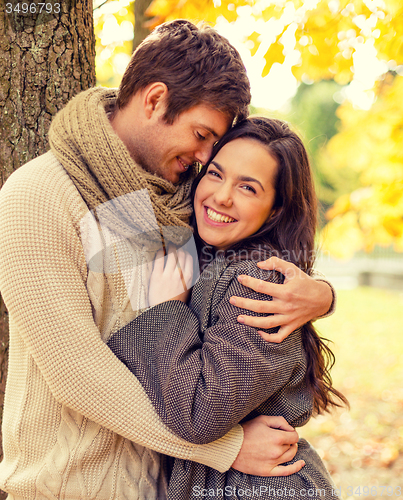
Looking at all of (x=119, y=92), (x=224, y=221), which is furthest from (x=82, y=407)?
(x=119, y=92)

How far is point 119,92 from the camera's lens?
6.36 feet

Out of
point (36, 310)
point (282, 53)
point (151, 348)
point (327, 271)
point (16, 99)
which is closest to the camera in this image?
point (36, 310)

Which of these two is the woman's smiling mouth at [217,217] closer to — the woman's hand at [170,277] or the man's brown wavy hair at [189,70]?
the woman's hand at [170,277]

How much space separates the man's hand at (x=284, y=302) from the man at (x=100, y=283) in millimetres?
14

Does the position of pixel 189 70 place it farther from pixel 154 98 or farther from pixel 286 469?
pixel 286 469

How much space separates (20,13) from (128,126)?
71 centimetres

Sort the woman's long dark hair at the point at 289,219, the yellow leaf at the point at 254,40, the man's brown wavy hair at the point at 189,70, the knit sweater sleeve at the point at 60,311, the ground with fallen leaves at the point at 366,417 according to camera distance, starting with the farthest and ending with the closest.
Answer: the ground with fallen leaves at the point at 366,417 < the yellow leaf at the point at 254,40 < the woman's long dark hair at the point at 289,219 < the man's brown wavy hair at the point at 189,70 < the knit sweater sleeve at the point at 60,311

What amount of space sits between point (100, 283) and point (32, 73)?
1.09 meters

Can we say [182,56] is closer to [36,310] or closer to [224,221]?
[224,221]

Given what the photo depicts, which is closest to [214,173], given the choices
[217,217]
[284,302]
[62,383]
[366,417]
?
[217,217]

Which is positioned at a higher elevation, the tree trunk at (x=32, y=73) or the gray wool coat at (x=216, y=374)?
the tree trunk at (x=32, y=73)

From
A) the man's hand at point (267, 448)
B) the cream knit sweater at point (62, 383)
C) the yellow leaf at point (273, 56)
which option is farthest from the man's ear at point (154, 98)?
the man's hand at point (267, 448)

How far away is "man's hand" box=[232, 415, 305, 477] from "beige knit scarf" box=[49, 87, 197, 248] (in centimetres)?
84

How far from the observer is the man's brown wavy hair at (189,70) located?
1.85m
